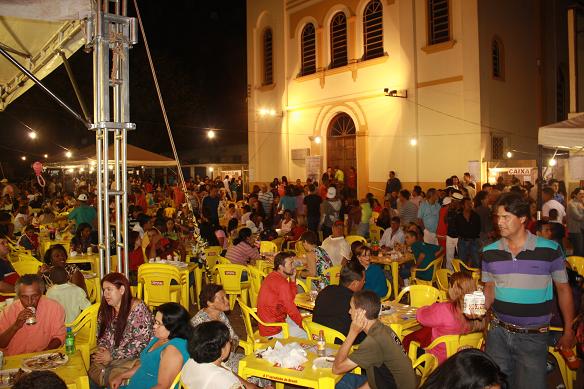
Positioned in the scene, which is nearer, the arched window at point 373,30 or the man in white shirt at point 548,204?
the man in white shirt at point 548,204

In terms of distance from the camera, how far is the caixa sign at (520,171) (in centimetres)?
1489

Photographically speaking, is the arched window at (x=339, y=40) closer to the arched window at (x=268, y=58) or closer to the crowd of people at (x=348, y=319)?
the arched window at (x=268, y=58)

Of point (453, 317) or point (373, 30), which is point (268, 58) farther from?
point (453, 317)

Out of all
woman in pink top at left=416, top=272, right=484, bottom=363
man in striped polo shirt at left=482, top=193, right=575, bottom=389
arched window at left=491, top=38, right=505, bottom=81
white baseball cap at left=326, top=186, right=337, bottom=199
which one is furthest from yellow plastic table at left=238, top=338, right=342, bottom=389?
arched window at left=491, top=38, right=505, bottom=81

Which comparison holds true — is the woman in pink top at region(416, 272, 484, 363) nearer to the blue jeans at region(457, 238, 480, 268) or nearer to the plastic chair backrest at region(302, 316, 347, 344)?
the plastic chair backrest at region(302, 316, 347, 344)

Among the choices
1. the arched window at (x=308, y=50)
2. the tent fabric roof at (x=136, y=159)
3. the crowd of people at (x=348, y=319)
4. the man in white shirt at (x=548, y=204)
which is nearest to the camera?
the crowd of people at (x=348, y=319)

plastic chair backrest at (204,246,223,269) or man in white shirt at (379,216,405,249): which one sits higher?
man in white shirt at (379,216,405,249)

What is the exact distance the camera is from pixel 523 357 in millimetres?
3836

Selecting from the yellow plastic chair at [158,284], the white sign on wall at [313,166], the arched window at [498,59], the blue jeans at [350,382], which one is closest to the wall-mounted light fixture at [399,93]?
the arched window at [498,59]

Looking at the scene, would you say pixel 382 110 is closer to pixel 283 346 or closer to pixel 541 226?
pixel 541 226

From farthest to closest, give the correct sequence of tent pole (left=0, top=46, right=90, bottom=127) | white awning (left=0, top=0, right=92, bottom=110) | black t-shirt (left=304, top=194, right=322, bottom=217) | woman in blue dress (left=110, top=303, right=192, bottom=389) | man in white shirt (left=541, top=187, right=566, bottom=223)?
black t-shirt (left=304, top=194, right=322, bottom=217) → man in white shirt (left=541, top=187, right=566, bottom=223) → tent pole (left=0, top=46, right=90, bottom=127) → white awning (left=0, top=0, right=92, bottom=110) → woman in blue dress (left=110, top=303, right=192, bottom=389)

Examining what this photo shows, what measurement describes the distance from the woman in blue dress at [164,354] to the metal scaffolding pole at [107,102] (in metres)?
1.13

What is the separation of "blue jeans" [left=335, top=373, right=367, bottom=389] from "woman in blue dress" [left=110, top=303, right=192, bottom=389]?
1.35 metres

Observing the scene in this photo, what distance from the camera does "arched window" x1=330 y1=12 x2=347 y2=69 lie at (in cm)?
1933
